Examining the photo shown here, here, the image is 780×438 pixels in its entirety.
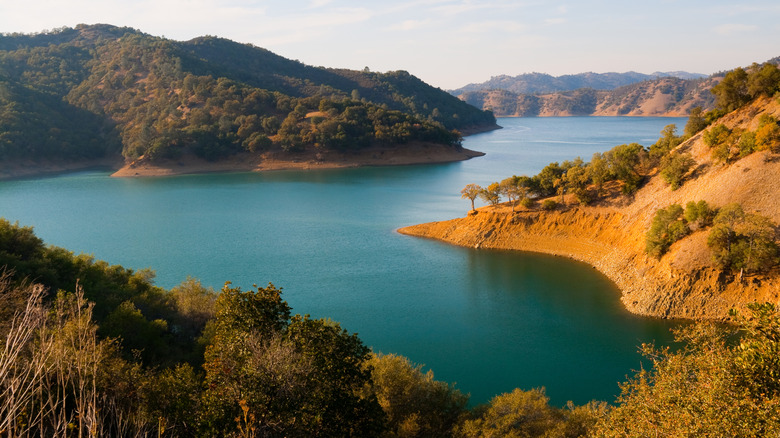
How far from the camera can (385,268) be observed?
131ft

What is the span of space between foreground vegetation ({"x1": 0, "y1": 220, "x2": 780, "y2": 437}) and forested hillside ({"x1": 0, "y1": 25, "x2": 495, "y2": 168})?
91632mm

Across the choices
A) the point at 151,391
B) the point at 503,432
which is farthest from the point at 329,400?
the point at 503,432

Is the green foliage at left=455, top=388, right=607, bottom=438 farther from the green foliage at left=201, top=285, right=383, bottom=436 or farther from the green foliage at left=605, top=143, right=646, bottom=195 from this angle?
the green foliage at left=605, top=143, right=646, bottom=195

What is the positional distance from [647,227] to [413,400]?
28038 millimetres

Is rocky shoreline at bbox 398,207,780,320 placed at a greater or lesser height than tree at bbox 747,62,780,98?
lesser

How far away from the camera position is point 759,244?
28250 mm

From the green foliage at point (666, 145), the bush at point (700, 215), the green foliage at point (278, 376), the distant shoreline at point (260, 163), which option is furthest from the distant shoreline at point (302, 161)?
the green foliage at point (278, 376)

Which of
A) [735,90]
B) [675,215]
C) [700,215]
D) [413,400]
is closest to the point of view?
[413,400]

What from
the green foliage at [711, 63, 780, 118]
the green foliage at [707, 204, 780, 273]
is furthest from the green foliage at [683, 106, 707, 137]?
the green foliage at [707, 204, 780, 273]

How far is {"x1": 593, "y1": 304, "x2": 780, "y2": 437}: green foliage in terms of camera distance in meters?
9.14

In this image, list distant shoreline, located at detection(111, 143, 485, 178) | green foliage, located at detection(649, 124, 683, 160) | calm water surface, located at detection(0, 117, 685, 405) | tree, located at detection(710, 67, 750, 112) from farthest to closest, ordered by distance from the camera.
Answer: distant shoreline, located at detection(111, 143, 485, 178) → green foliage, located at detection(649, 124, 683, 160) → tree, located at detection(710, 67, 750, 112) → calm water surface, located at detection(0, 117, 685, 405)

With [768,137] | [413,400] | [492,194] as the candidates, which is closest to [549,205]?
[492,194]

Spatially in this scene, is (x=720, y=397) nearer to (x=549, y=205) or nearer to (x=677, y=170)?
(x=677, y=170)

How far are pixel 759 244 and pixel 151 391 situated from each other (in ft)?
105
